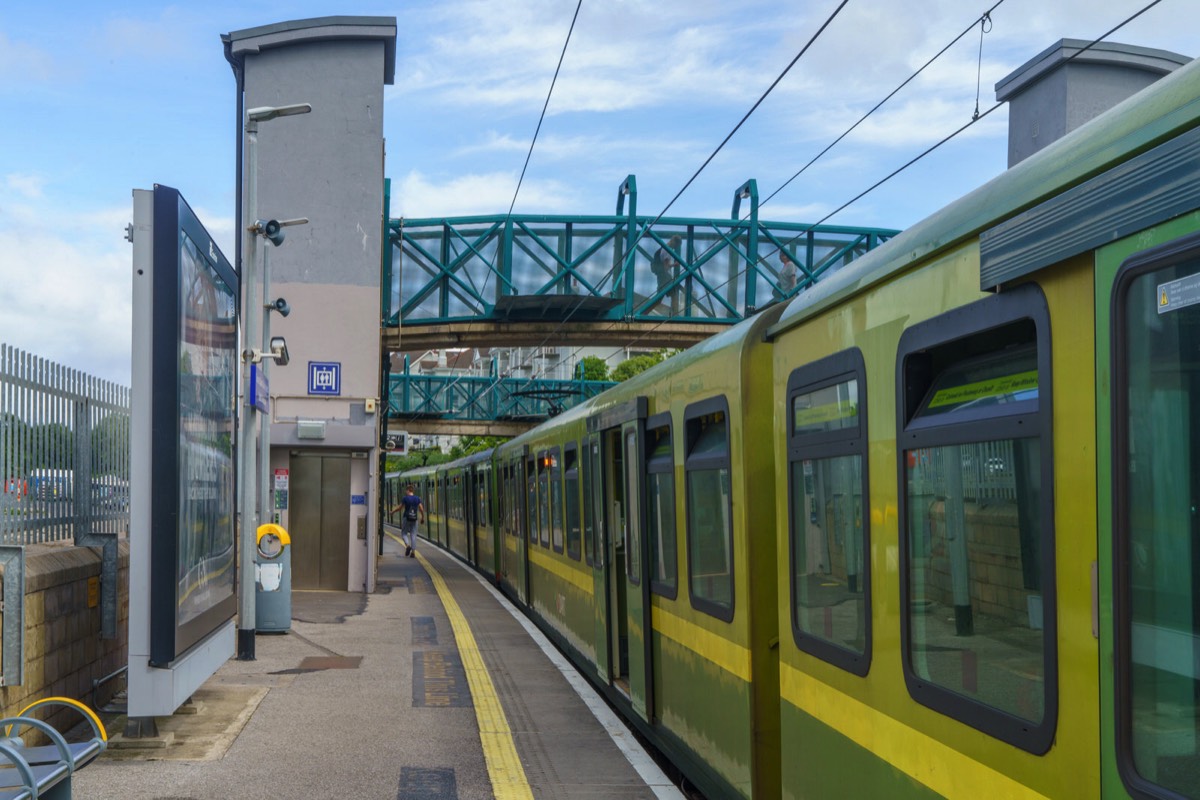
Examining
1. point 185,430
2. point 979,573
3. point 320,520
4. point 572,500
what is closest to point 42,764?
point 185,430

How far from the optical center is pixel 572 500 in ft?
41.8

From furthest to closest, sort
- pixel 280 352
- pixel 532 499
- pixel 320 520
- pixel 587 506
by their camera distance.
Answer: pixel 320 520
pixel 532 499
pixel 280 352
pixel 587 506

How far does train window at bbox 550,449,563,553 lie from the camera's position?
44.9ft

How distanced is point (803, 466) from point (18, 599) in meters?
4.42

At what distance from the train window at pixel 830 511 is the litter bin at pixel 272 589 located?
35.8 ft

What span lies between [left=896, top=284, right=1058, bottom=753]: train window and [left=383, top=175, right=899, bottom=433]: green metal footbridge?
22.0 meters

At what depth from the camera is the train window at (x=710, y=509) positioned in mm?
6410

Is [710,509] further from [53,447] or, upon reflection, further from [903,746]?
[53,447]

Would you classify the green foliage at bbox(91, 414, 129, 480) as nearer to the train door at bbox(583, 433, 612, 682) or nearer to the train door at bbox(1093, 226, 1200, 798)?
the train door at bbox(583, 433, 612, 682)

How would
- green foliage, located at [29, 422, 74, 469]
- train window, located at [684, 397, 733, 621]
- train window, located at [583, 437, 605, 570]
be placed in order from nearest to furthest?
train window, located at [684, 397, 733, 621] < green foliage, located at [29, 422, 74, 469] < train window, located at [583, 437, 605, 570]

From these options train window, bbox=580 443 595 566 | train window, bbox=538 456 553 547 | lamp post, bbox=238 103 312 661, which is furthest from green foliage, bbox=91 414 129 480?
train window, bbox=538 456 553 547

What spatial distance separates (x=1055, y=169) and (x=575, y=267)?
926 inches

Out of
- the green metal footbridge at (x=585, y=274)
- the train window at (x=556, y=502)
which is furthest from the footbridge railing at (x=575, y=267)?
the train window at (x=556, y=502)

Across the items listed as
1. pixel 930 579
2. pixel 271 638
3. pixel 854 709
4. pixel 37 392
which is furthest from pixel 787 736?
pixel 271 638
